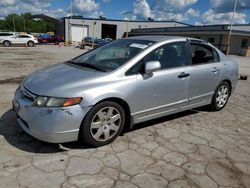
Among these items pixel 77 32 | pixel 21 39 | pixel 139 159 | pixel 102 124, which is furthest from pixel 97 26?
pixel 139 159

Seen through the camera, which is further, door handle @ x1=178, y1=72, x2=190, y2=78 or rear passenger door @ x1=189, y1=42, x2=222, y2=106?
rear passenger door @ x1=189, y1=42, x2=222, y2=106

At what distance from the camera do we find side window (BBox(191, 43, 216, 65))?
4.48m

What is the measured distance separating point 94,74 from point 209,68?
7.96 ft

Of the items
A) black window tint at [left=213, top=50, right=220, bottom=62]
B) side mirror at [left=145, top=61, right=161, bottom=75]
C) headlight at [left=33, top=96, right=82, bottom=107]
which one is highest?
black window tint at [left=213, top=50, right=220, bottom=62]

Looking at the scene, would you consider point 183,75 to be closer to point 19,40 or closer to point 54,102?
point 54,102

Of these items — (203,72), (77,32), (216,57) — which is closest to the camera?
(203,72)

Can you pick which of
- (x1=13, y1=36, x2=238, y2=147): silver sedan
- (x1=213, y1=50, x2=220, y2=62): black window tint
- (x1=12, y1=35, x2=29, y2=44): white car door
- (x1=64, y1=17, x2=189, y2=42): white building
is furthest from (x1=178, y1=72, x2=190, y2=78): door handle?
(x1=64, y1=17, x2=189, y2=42): white building

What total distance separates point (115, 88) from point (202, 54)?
2329 mm

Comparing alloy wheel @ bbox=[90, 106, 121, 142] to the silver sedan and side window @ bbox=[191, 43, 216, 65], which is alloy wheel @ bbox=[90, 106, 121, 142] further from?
side window @ bbox=[191, 43, 216, 65]

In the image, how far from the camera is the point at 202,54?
4.75m

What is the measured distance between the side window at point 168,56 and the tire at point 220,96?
1287 millimetres

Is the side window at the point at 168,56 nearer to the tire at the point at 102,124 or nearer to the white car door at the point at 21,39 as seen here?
the tire at the point at 102,124

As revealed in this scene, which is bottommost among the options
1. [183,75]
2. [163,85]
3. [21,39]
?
[21,39]

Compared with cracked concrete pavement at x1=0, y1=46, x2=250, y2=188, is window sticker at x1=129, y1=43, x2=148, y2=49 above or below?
above
